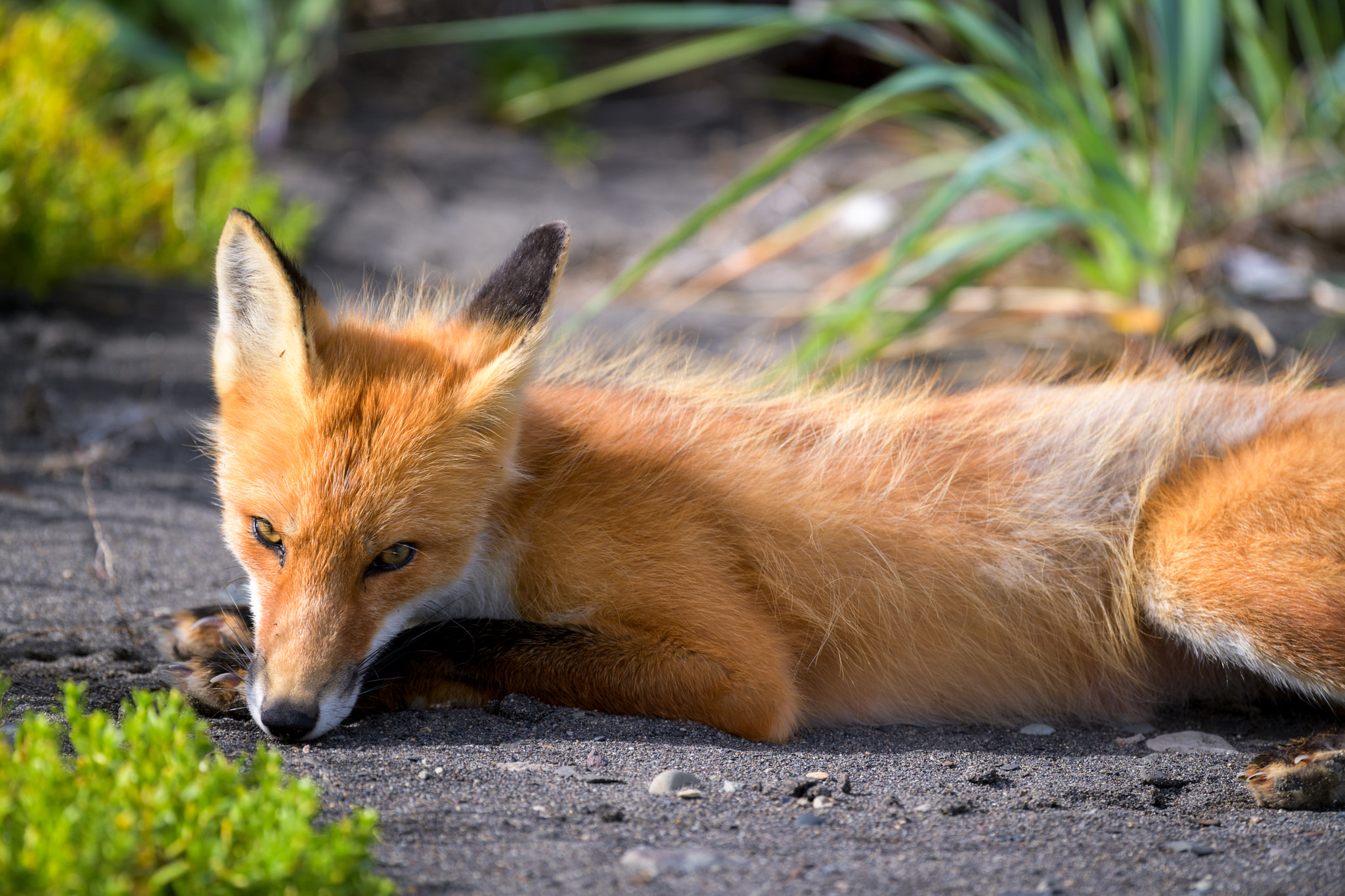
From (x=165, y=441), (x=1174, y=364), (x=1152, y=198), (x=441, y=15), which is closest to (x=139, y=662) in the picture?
(x=165, y=441)

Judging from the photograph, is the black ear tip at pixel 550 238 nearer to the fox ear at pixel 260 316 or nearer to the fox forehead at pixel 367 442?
the fox forehead at pixel 367 442

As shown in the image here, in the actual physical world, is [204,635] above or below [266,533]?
below

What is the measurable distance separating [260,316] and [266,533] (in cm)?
63

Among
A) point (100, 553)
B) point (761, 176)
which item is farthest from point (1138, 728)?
point (100, 553)

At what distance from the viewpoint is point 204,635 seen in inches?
125

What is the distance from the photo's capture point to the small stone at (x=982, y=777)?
2832 mm

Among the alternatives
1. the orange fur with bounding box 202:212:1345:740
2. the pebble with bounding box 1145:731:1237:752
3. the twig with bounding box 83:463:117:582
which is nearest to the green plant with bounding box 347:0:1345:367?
the orange fur with bounding box 202:212:1345:740

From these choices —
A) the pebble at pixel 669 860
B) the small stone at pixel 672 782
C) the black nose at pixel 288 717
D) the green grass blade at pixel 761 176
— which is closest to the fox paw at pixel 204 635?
the black nose at pixel 288 717

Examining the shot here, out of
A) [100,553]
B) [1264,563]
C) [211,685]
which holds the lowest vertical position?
[100,553]

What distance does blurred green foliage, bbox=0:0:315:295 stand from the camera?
217 inches

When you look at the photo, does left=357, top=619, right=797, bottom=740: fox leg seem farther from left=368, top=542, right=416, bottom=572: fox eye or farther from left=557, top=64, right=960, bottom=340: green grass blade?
left=557, top=64, right=960, bottom=340: green grass blade

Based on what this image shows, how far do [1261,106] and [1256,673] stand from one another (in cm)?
541

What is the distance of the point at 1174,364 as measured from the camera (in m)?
4.10

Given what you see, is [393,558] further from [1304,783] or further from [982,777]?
[1304,783]
